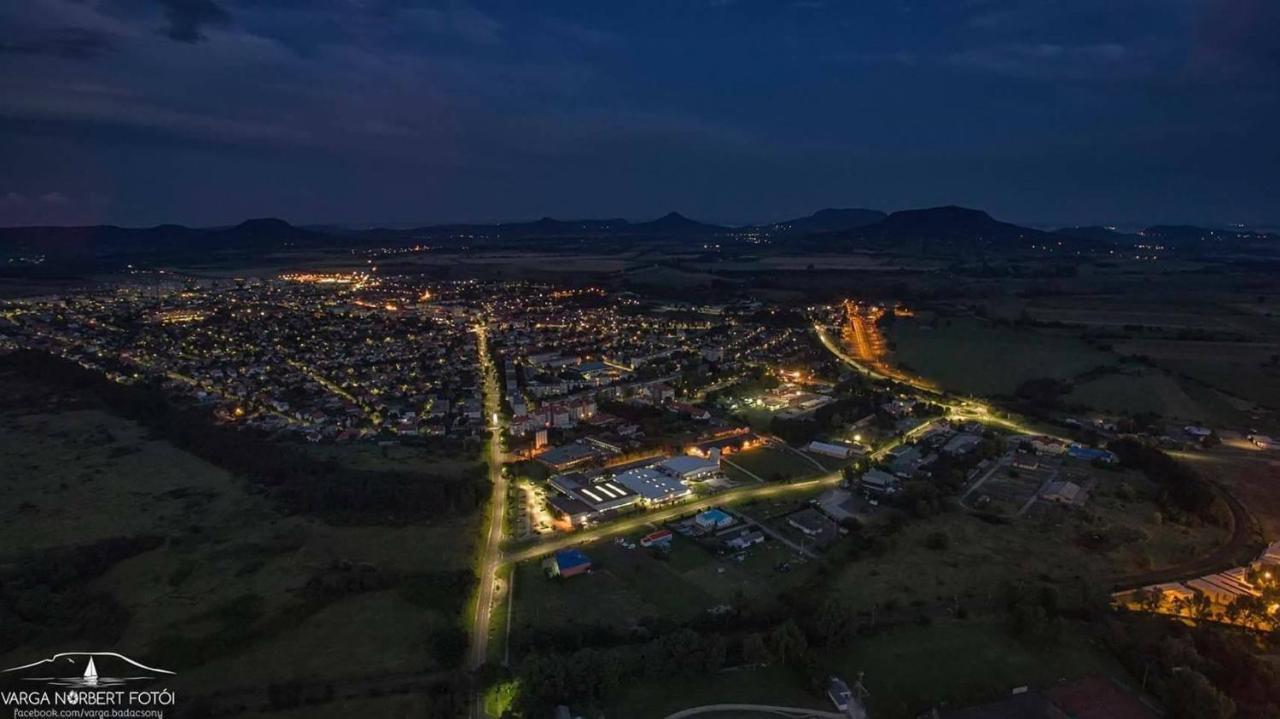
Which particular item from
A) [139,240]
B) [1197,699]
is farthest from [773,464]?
[139,240]

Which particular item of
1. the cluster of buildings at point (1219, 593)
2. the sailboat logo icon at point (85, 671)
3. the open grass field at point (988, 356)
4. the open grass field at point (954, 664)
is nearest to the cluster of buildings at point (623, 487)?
the open grass field at point (954, 664)

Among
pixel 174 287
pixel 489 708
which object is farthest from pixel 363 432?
pixel 174 287

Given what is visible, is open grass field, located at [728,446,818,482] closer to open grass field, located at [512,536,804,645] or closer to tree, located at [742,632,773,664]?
open grass field, located at [512,536,804,645]

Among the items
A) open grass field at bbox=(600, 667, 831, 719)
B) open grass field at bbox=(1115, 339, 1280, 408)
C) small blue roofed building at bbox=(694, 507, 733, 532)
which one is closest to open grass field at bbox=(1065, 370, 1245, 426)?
open grass field at bbox=(1115, 339, 1280, 408)

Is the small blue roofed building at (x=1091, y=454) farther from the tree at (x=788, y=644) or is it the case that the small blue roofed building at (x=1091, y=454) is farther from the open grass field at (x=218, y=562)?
the open grass field at (x=218, y=562)

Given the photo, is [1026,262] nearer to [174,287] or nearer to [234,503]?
[234,503]
